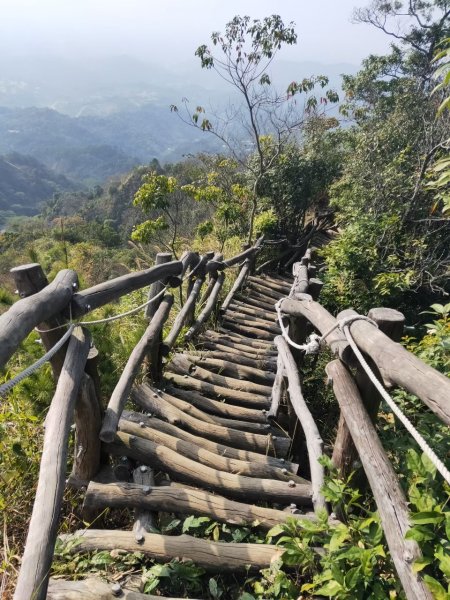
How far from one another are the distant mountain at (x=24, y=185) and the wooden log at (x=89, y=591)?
98.0 metres

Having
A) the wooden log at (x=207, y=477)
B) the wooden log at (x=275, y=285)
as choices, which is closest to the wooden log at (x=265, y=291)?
the wooden log at (x=275, y=285)

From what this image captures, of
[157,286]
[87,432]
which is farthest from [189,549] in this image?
[157,286]

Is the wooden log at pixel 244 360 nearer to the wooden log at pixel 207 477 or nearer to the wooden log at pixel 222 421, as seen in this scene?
the wooden log at pixel 222 421

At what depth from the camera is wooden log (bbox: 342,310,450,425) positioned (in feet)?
3.69

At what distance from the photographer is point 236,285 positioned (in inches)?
260

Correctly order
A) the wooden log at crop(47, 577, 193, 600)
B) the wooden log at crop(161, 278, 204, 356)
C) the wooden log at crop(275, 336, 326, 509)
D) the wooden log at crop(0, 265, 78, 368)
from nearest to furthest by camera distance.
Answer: the wooden log at crop(0, 265, 78, 368) → the wooden log at crop(47, 577, 193, 600) → the wooden log at crop(275, 336, 326, 509) → the wooden log at crop(161, 278, 204, 356)

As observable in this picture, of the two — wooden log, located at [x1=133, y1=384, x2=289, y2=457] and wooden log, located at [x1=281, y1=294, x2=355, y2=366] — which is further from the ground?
wooden log, located at [x1=281, y1=294, x2=355, y2=366]

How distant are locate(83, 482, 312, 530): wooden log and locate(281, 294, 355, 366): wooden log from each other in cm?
87

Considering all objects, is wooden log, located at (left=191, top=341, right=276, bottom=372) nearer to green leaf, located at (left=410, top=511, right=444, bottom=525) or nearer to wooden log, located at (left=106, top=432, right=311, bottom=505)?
wooden log, located at (left=106, top=432, right=311, bottom=505)

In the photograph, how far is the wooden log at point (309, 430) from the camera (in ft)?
6.63

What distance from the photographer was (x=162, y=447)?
2.30 m

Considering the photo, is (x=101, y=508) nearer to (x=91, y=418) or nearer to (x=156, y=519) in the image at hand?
(x=156, y=519)

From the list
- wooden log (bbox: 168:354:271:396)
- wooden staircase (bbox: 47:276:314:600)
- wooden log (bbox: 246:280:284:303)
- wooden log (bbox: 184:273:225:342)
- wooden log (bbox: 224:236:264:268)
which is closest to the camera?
wooden staircase (bbox: 47:276:314:600)

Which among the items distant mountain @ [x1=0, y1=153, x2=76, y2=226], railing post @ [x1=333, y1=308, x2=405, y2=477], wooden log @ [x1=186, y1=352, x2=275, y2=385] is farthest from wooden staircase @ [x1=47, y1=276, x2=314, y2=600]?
distant mountain @ [x1=0, y1=153, x2=76, y2=226]
